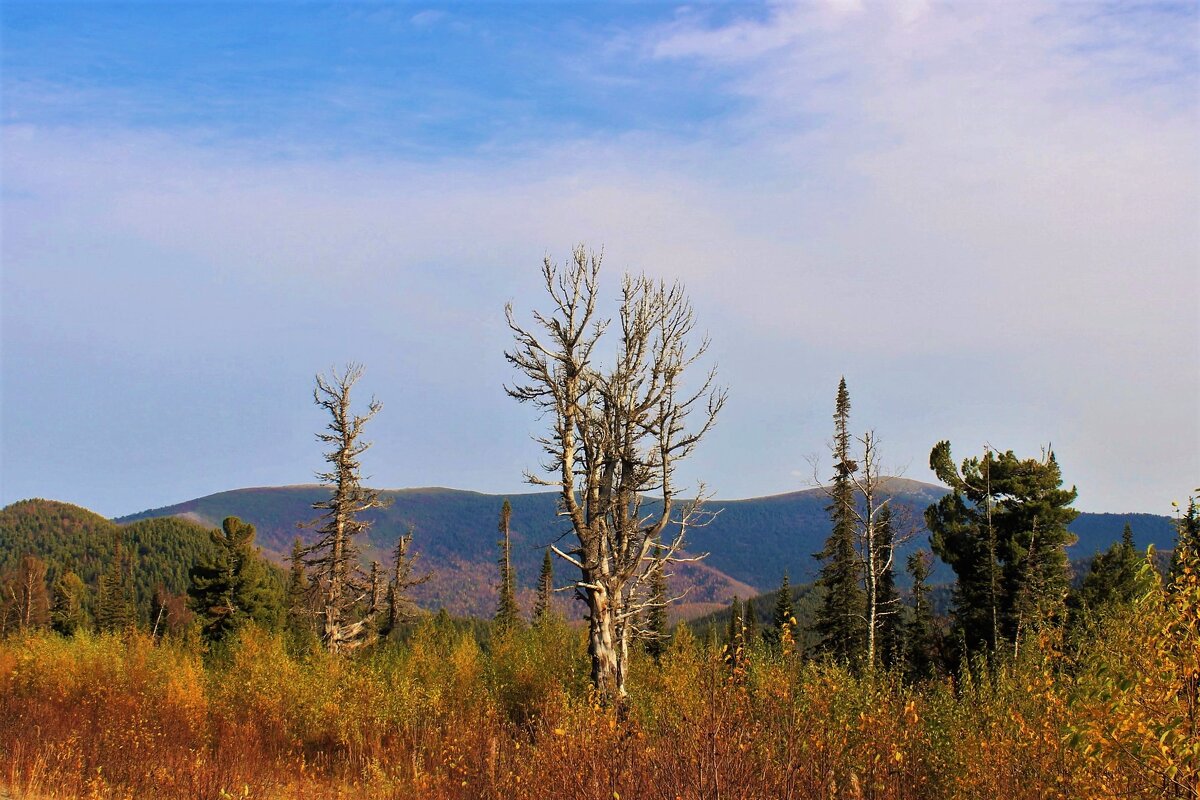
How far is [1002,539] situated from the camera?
3844cm

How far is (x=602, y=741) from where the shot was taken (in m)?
9.94

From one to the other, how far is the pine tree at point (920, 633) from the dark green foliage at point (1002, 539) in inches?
123

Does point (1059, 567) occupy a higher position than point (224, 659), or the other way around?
point (1059, 567)

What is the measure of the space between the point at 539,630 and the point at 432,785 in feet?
38.0

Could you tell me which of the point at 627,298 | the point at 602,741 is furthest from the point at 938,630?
the point at 602,741

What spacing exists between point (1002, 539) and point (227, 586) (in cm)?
4194

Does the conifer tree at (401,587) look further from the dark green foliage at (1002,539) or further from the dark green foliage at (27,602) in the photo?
the dark green foliage at (27,602)

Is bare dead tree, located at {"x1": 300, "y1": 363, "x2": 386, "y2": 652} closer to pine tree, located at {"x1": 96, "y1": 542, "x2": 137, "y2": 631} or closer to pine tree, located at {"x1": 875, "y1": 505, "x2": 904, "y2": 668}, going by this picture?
pine tree, located at {"x1": 875, "y1": 505, "x2": 904, "y2": 668}

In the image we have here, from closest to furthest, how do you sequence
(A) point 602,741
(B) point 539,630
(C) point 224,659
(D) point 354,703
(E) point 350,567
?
1. (A) point 602,741
2. (D) point 354,703
3. (B) point 539,630
4. (C) point 224,659
5. (E) point 350,567

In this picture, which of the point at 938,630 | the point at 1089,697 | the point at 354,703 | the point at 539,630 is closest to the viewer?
the point at 1089,697

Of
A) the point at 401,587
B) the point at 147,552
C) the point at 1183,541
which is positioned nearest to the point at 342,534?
the point at 401,587

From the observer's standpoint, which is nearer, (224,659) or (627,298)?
(627,298)

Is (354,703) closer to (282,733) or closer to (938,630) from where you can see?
(282,733)

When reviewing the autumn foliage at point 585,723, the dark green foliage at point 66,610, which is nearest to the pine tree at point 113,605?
the dark green foliage at point 66,610
